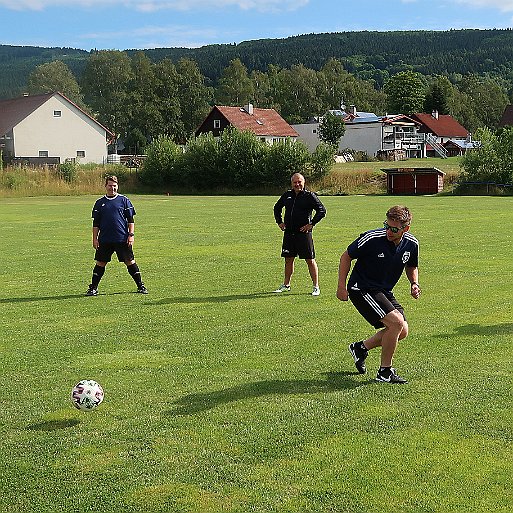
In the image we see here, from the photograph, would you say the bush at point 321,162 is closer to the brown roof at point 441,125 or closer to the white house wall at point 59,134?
the white house wall at point 59,134

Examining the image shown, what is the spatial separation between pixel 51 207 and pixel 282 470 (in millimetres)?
38891

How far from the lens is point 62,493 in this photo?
200 inches

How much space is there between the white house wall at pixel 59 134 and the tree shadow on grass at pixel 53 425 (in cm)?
7682

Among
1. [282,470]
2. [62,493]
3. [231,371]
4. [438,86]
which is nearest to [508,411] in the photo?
[282,470]

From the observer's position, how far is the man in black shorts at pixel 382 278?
7.38 meters

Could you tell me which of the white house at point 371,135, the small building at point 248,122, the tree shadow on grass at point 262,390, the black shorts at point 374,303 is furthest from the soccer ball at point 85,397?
the white house at point 371,135

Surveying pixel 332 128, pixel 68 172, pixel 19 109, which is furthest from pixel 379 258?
pixel 332 128

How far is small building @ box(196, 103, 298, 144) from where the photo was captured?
99562 mm

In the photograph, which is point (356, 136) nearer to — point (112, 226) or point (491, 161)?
point (491, 161)

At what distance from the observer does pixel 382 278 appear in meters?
7.56

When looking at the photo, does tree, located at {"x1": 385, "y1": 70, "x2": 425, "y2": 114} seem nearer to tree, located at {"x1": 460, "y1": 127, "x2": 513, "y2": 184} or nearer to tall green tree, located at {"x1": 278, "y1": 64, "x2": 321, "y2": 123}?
tall green tree, located at {"x1": 278, "y1": 64, "x2": 321, "y2": 123}

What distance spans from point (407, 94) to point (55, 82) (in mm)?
66502

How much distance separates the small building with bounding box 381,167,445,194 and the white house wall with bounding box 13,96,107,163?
127ft

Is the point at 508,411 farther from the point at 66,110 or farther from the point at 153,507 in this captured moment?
the point at 66,110
